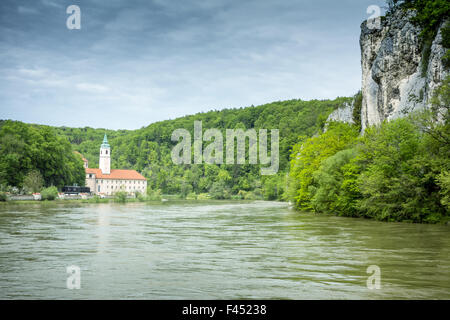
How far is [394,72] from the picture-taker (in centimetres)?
4466

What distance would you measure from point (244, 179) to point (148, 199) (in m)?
48.6

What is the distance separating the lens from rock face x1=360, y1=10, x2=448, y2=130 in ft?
131

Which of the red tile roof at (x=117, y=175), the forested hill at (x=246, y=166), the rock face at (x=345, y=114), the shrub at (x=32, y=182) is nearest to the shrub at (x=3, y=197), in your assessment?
the shrub at (x=32, y=182)

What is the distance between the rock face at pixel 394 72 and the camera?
131ft

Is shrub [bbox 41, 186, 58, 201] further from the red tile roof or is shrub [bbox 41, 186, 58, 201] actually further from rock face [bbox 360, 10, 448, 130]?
the red tile roof

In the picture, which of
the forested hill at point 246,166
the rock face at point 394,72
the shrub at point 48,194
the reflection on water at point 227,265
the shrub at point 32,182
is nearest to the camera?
the reflection on water at point 227,265

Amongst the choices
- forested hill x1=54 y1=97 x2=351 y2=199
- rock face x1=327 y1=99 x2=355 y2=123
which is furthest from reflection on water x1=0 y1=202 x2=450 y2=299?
forested hill x1=54 y1=97 x2=351 y2=199

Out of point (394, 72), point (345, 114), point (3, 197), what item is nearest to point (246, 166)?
point (345, 114)

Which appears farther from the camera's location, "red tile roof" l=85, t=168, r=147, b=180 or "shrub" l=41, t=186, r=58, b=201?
"red tile roof" l=85, t=168, r=147, b=180

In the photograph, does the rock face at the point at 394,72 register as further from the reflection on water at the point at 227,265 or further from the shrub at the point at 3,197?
the shrub at the point at 3,197

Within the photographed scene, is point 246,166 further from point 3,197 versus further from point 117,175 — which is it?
point 3,197
